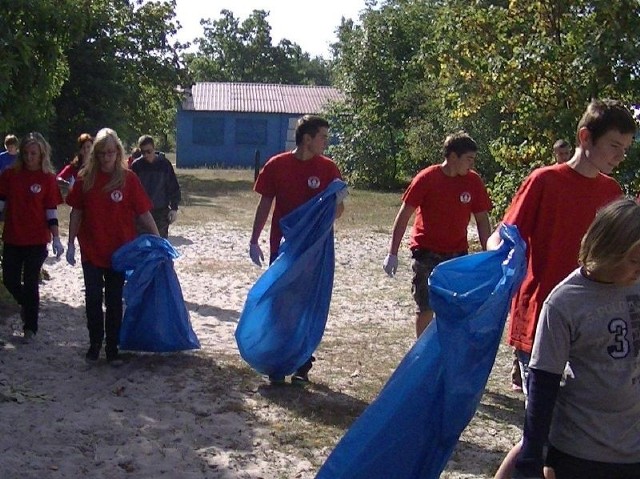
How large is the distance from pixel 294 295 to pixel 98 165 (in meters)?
1.82

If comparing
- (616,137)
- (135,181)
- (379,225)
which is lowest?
(379,225)

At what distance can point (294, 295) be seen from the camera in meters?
6.86

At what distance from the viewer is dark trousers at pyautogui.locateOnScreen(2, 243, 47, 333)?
328 inches

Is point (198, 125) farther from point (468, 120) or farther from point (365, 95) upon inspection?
point (468, 120)

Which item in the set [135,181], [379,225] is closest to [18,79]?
[135,181]

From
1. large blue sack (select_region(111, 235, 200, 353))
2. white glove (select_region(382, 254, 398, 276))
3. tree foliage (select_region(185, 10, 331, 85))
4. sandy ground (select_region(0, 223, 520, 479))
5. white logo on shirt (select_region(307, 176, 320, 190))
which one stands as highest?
tree foliage (select_region(185, 10, 331, 85))

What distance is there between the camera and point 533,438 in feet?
9.63

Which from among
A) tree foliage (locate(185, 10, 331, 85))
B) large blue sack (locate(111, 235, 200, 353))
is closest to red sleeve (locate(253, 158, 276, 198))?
large blue sack (locate(111, 235, 200, 353))

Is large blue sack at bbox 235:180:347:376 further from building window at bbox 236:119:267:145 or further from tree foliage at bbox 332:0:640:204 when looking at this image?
building window at bbox 236:119:267:145

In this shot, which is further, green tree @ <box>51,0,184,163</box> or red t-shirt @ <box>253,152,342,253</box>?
green tree @ <box>51,0,184,163</box>

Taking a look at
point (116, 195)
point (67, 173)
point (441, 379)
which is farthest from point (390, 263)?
point (67, 173)

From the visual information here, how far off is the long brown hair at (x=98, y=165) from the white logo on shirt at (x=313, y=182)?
1426 millimetres

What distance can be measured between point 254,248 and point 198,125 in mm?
42576

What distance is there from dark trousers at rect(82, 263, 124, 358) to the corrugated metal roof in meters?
41.2
